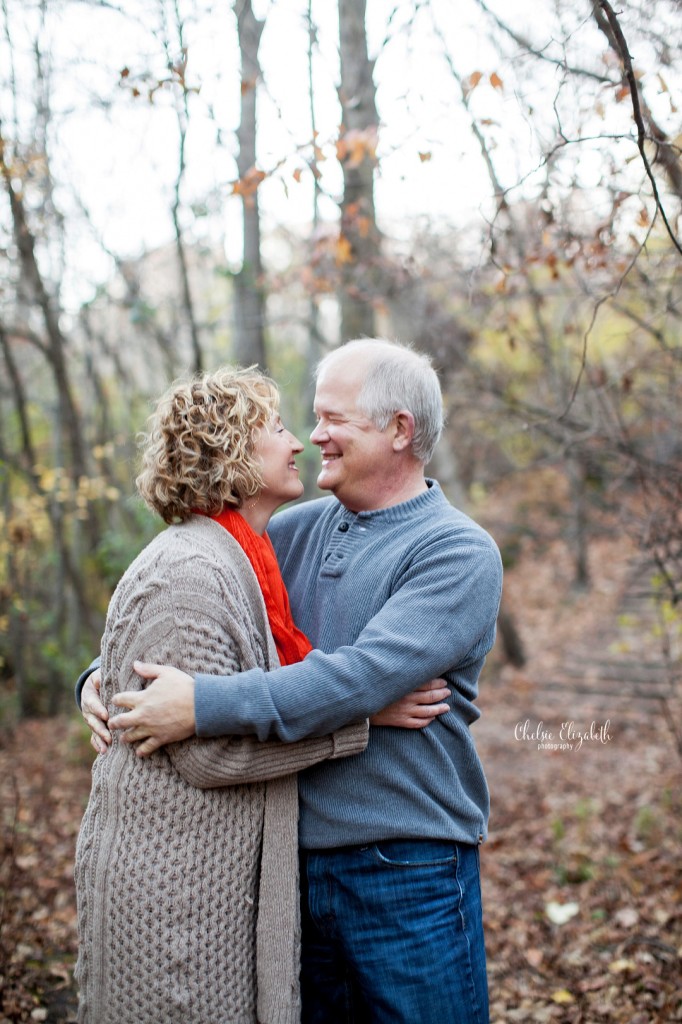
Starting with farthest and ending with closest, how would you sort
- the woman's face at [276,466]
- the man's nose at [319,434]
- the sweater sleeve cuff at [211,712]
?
the man's nose at [319,434], the woman's face at [276,466], the sweater sleeve cuff at [211,712]

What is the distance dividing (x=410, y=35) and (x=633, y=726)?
21.1 feet

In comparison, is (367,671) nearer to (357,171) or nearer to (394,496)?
(394,496)

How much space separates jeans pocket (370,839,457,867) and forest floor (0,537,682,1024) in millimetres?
1762

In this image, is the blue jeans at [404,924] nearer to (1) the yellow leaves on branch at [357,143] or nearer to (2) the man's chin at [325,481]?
(2) the man's chin at [325,481]

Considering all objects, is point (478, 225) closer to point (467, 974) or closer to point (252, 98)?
point (252, 98)

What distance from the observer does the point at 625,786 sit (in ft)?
21.7

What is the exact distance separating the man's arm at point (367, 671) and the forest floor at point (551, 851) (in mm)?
2007

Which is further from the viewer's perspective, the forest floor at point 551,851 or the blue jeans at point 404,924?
the forest floor at point 551,851

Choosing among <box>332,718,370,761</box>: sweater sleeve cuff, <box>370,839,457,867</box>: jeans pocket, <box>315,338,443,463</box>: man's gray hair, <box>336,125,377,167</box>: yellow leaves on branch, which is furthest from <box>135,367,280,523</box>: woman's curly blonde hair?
<box>336,125,377,167</box>: yellow leaves on branch

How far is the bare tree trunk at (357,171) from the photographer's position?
15.4 ft

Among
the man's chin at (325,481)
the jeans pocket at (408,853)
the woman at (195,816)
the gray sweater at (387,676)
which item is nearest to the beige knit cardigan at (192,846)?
the woman at (195,816)

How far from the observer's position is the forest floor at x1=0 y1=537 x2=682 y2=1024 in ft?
11.7

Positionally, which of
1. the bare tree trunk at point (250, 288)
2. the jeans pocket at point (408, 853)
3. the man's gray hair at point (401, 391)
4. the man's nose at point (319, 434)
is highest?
the bare tree trunk at point (250, 288)

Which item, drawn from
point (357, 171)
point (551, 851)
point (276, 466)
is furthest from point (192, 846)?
point (357, 171)
